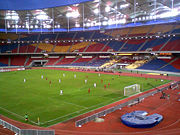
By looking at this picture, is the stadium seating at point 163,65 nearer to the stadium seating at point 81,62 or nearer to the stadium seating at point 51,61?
the stadium seating at point 81,62

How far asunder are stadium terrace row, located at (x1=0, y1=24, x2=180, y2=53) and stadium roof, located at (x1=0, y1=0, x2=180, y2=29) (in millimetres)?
5215

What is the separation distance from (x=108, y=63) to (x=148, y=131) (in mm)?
54982

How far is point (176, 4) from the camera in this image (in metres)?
56.4

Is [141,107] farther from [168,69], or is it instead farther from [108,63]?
[108,63]

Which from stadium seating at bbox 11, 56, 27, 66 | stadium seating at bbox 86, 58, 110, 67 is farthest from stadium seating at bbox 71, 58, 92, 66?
stadium seating at bbox 11, 56, 27, 66

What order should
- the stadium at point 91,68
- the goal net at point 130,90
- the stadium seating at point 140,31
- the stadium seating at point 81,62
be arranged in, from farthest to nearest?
the stadium seating at point 81,62 < the stadium seating at point 140,31 < the goal net at point 130,90 < the stadium at point 91,68

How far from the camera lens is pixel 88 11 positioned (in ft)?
219

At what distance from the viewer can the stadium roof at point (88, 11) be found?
→ 57.2m

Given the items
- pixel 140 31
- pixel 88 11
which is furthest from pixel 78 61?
pixel 140 31

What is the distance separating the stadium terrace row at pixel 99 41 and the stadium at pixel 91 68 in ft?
1.19

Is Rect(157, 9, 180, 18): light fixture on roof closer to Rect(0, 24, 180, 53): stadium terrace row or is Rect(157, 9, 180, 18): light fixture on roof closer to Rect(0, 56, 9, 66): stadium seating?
Rect(0, 24, 180, 53): stadium terrace row

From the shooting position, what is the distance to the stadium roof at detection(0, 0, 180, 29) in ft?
188

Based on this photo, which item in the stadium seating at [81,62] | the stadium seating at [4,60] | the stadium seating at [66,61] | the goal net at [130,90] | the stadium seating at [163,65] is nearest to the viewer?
the goal net at [130,90]

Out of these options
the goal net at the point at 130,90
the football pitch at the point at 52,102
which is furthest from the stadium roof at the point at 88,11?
the football pitch at the point at 52,102
